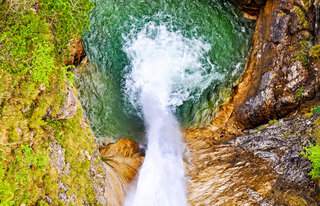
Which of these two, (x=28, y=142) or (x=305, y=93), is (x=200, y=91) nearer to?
(x=305, y=93)

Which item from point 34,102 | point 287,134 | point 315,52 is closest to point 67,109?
point 34,102

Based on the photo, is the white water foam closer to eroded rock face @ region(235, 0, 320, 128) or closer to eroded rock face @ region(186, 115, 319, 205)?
Result: eroded rock face @ region(186, 115, 319, 205)

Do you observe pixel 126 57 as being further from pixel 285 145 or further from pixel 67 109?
pixel 285 145

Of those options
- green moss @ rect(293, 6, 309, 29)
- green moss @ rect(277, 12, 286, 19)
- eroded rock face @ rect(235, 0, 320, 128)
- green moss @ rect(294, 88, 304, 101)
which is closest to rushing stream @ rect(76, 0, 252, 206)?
eroded rock face @ rect(235, 0, 320, 128)

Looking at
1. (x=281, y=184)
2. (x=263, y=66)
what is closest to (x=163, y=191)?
(x=281, y=184)

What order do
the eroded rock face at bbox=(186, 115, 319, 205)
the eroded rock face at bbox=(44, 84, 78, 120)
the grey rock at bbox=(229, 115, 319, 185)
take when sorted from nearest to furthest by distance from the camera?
the eroded rock face at bbox=(44, 84, 78, 120)
the eroded rock face at bbox=(186, 115, 319, 205)
the grey rock at bbox=(229, 115, 319, 185)

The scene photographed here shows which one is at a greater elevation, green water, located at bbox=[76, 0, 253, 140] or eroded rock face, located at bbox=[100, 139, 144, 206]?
green water, located at bbox=[76, 0, 253, 140]

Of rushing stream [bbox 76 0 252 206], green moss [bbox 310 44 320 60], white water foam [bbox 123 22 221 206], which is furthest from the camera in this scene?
rushing stream [bbox 76 0 252 206]
